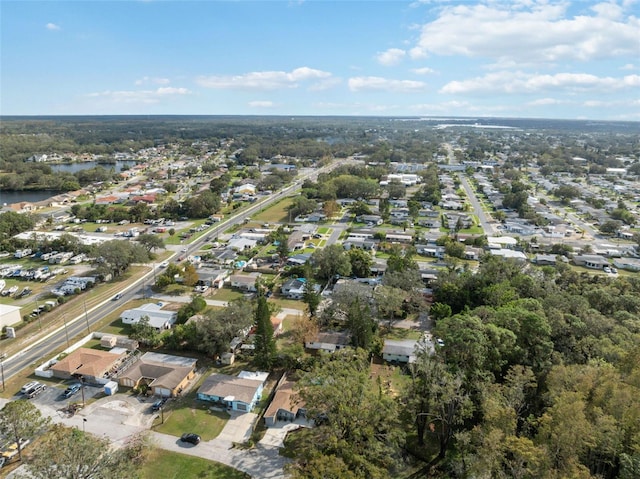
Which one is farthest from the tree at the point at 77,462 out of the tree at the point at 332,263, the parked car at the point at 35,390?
the tree at the point at 332,263

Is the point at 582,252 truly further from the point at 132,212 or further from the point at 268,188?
the point at 132,212

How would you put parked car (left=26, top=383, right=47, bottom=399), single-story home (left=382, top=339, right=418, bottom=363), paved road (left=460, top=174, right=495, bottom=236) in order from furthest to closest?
paved road (left=460, top=174, right=495, bottom=236), single-story home (left=382, top=339, right=418, bottom=363), parked car (left=26, top=383, right=47, bottom=399)

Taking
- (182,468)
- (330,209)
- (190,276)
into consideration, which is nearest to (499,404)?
(182,468)

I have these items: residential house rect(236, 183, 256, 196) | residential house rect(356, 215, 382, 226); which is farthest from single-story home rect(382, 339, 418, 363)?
residential house rect(236, 183, 256, 196)

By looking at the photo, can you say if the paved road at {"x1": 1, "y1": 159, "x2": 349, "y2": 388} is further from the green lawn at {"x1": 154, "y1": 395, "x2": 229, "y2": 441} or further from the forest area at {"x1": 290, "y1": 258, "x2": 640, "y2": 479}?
the forest area at {"x1": 290, "y1": 258, "x2": 640, "y2": 479}

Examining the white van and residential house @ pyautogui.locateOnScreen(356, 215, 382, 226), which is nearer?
the white van

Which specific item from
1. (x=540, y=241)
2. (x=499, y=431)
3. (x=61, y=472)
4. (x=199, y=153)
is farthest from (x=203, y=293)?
(x=199, y=153)

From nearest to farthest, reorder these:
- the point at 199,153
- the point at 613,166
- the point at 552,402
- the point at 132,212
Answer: the point at 552,402 → the point at 132,212 → the point at 613,166 → the point at 199,153

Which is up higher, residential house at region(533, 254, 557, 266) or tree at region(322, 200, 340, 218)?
tree at region(322, 200, 340, 218)
